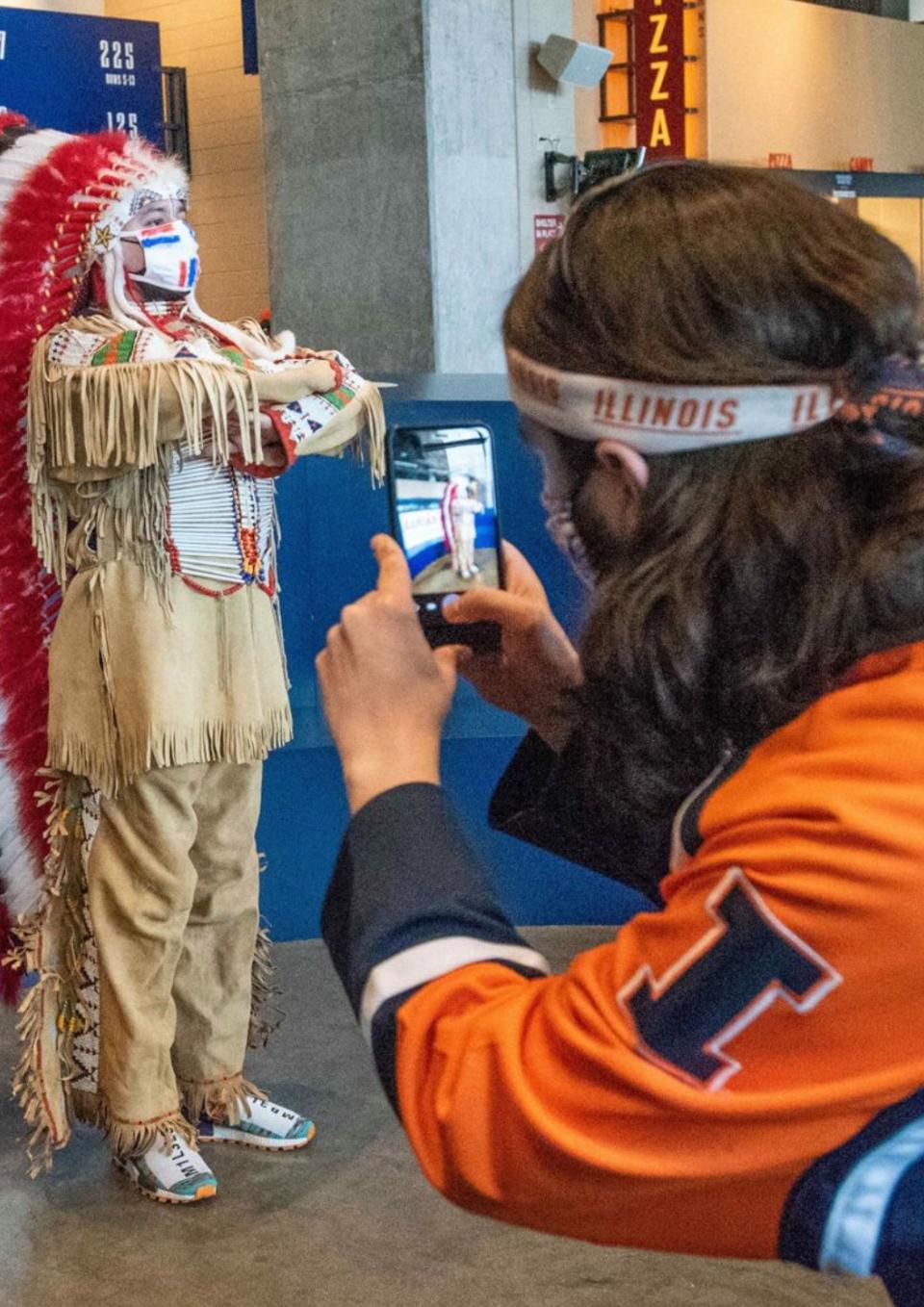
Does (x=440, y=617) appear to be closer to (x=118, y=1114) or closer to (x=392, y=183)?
(x=118, y=1114)

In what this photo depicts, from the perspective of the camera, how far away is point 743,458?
2.55ft

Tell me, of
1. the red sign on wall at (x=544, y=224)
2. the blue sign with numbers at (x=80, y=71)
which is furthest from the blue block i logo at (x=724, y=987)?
the red sign on wall at (x=544, y=224)

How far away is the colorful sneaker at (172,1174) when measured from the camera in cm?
249

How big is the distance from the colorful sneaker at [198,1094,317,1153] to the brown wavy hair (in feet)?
6.73

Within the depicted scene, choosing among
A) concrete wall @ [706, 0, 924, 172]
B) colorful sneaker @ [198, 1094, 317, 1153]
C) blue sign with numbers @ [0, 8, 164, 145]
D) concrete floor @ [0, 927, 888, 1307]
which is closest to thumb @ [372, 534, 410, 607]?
concrete floor @ [0, 927, 888, 1307]

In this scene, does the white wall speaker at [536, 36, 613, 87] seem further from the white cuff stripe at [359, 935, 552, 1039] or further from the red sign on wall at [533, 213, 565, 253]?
the white cuff stripe at [359, 935, 552, 1039]

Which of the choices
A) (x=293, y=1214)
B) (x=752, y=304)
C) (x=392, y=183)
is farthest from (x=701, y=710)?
(x=392, y=183)

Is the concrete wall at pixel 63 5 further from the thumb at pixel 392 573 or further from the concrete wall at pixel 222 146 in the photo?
the thumb at pixel 392 573

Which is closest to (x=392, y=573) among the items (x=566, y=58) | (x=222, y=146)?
(x=566, y=58)

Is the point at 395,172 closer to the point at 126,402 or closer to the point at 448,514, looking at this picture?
the point at 126,402

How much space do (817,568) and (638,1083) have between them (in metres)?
0.25

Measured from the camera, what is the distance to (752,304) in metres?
0.74

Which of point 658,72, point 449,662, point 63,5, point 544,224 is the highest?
point 63,5

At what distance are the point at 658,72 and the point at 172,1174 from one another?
699 cm
